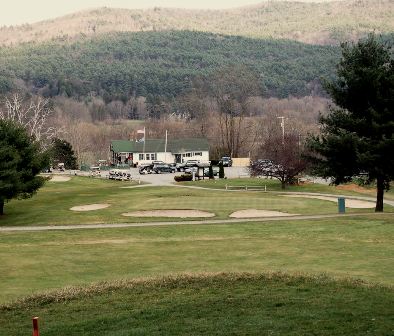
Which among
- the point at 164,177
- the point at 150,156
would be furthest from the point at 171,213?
the point at 150,156

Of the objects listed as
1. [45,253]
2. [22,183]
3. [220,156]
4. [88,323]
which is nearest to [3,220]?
[22,183]

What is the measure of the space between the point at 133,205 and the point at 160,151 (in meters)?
68.7

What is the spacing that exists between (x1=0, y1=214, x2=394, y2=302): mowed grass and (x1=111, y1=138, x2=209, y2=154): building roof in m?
81.9

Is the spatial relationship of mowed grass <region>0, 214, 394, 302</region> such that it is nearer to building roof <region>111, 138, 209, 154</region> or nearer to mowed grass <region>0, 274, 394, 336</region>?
mowed grass <region>0, 274, 394, 336</region>

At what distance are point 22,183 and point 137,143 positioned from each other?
242ft

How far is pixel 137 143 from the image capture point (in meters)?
121

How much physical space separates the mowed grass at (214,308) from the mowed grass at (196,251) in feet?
8.51

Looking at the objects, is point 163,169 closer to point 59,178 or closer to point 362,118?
point 59,178

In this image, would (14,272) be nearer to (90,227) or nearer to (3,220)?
(90,227)

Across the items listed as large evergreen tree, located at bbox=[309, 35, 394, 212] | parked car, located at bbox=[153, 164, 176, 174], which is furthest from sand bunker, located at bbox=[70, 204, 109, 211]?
parked car, located at bbox=[153, 164, 176, 174]

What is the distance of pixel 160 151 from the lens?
118m

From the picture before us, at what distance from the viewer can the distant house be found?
11875cm

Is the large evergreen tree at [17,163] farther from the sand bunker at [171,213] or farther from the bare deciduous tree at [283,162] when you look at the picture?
the bare deciduous tree at [283,162]

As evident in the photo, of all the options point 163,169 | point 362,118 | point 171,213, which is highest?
point 362,118
